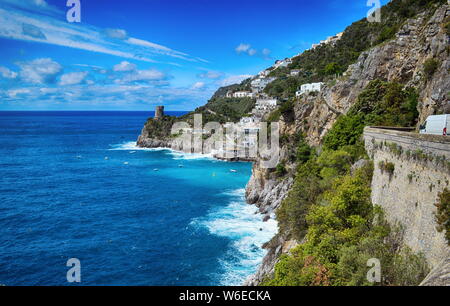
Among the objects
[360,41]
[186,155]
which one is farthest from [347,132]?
[186,155]

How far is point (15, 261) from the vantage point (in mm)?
28438

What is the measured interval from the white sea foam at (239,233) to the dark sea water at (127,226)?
0.09 metres

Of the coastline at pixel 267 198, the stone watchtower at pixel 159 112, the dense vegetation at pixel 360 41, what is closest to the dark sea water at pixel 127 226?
the coastline at pixel 267 198

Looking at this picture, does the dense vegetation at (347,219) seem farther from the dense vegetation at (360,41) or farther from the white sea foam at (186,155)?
the white sea foam at (186,155)

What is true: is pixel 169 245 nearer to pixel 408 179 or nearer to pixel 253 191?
pixel 253 191

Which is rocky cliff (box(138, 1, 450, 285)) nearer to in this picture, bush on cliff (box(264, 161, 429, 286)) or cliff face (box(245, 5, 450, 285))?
cliff face (box(245, 5, 450, 285))

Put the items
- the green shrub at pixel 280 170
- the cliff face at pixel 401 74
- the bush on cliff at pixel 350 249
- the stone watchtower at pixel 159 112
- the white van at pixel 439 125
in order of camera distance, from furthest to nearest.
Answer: the stone watchtower at pixel 159 112 → the green shrub at pixel 280 170 → the cliff face at pixel 401 74 → the white van at pixel 439 125 → the bush on cliff at pixel 350 249

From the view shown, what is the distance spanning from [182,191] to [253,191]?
12.8 m

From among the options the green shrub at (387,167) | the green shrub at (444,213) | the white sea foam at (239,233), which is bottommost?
the white sea foam at (239,233)

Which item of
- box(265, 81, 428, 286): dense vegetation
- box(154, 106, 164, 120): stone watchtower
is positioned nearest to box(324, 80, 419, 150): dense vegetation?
box(265, 81, 428, 286): dense vegetation

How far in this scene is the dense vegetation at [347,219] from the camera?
13555 millimetres

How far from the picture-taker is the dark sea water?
26953 mm

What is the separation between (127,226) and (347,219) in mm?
26906
